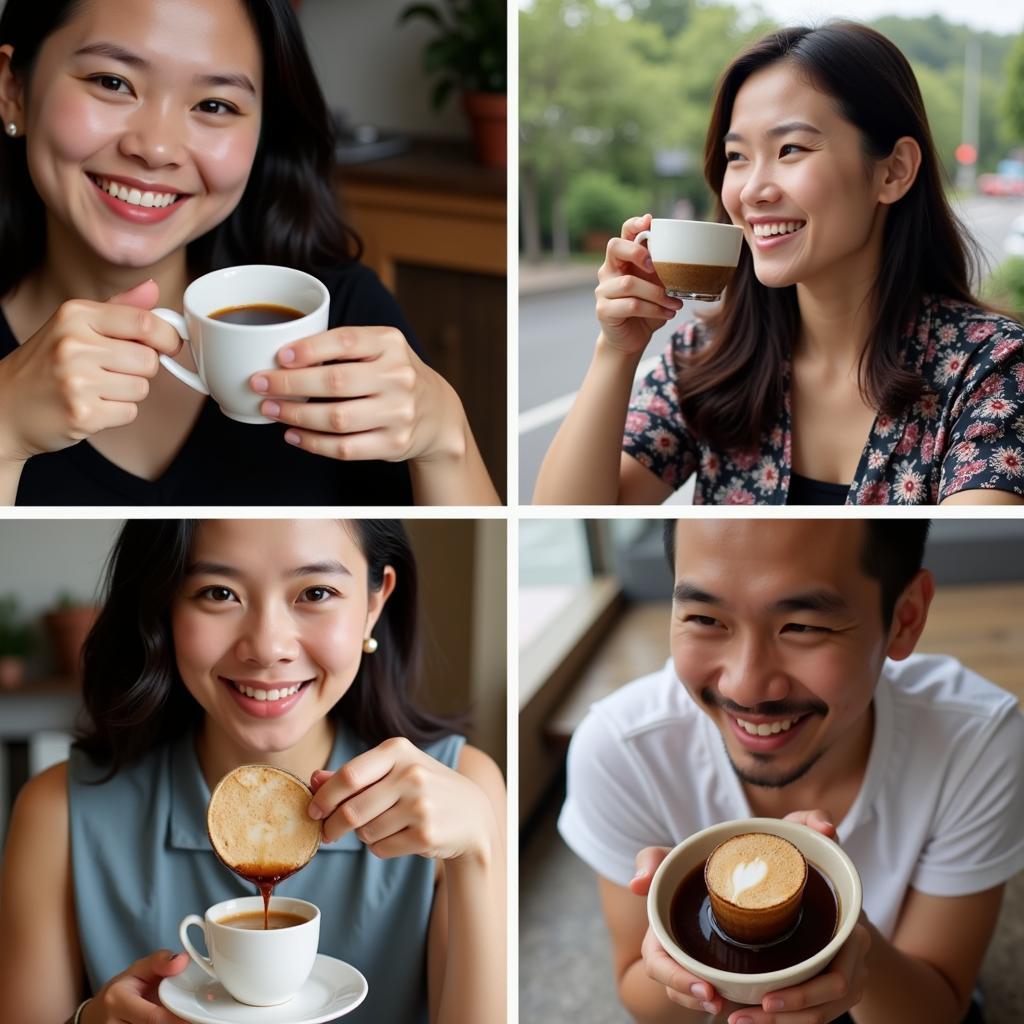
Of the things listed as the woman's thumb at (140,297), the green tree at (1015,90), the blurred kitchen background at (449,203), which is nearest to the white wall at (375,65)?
the blurred kitchen background at (449,203)

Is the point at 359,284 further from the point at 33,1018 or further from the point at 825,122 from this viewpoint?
the point at 33,1018

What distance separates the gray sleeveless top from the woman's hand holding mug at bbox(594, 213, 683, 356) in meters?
0.41

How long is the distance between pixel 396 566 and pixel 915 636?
17.5 inches

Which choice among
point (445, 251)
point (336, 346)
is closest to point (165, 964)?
point (336, 346)

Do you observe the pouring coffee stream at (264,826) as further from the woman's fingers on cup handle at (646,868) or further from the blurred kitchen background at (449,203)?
the blurred kitchen background at (449,203)

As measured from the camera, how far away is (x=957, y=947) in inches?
41.6

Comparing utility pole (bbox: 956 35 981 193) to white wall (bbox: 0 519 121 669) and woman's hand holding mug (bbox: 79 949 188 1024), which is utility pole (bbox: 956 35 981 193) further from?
woman's hand holding mug (bbox: 79 949 188 1024)

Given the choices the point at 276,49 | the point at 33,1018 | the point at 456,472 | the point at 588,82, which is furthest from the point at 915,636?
the point at 33,1018

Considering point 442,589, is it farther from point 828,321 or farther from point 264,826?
point 828,321

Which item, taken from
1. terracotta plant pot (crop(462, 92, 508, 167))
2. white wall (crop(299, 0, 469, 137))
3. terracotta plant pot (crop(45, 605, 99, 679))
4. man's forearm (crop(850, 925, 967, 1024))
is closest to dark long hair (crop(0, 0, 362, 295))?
terracotta plant pot (crop(45, 605, 99, 679))

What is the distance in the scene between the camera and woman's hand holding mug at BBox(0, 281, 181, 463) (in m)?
0.74

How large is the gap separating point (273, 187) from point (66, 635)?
Answer: 0.89m

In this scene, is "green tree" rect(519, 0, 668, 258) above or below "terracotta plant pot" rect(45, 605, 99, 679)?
above

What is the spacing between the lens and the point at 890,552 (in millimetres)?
939
